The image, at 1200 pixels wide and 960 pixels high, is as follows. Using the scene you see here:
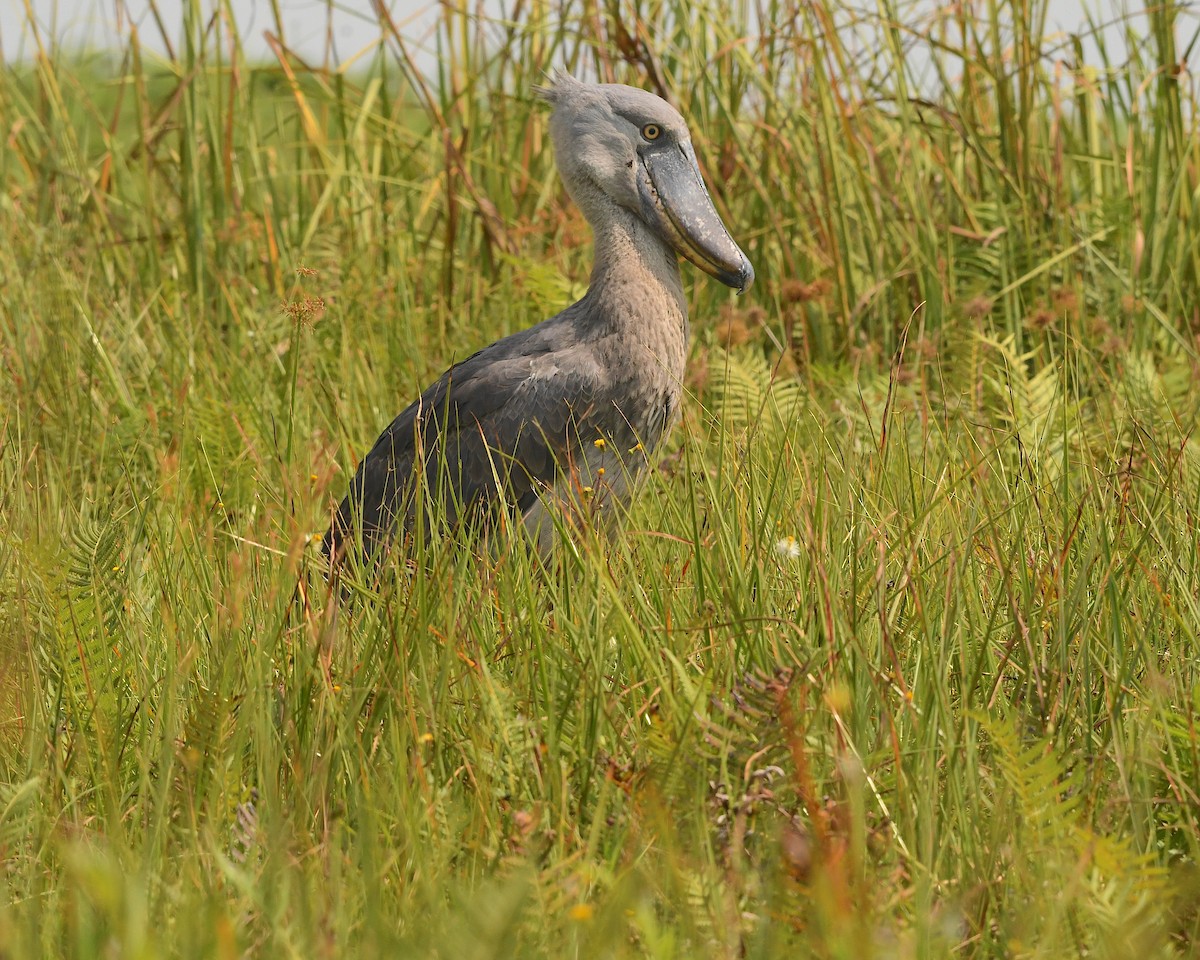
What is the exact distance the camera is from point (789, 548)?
99.7 inches

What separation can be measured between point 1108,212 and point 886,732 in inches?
137

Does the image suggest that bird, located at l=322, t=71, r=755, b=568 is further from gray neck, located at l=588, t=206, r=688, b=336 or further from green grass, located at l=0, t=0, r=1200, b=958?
green grass, located at l=0, t=0, r=1200, b=958

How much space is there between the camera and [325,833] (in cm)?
184

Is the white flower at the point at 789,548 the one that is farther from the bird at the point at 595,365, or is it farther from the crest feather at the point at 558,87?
the crest feather at the point at 558,87

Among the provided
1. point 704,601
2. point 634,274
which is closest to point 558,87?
point 634,274

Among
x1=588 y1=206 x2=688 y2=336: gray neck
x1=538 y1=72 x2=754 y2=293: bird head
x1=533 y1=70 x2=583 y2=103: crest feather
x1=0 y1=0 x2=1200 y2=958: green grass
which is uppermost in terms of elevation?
x1=533 y1=70 x2=583 y2=103: crest feather

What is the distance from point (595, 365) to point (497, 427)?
26cm

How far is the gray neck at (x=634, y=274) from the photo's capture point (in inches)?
139

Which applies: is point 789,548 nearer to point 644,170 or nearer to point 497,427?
point 497,427

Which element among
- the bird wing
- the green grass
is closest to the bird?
the bird wing

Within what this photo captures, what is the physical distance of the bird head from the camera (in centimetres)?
366

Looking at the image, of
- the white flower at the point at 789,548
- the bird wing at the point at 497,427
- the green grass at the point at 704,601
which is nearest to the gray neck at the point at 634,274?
the bird wing at the point at 497,427

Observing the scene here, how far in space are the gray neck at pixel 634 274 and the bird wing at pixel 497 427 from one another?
0.53 ft

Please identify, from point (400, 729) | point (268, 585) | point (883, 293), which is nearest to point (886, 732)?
point (400, 729)
